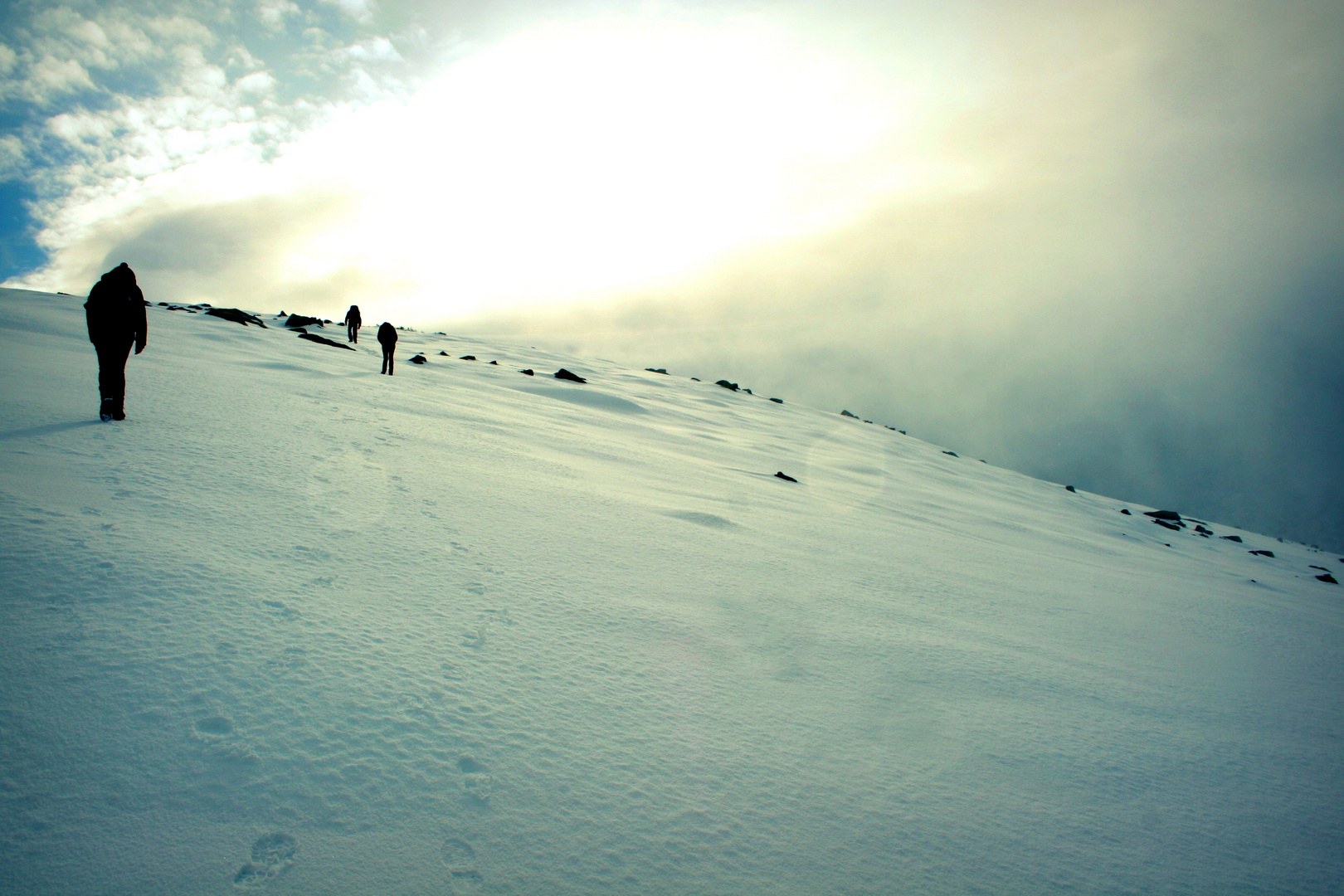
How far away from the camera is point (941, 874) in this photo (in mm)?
1663

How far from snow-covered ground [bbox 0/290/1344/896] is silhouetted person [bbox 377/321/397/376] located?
655 cm

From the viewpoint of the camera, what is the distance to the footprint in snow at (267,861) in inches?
51.7

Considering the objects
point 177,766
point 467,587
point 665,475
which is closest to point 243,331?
point 665,475

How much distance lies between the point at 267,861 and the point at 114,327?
573 cm

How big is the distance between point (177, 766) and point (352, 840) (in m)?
0.54

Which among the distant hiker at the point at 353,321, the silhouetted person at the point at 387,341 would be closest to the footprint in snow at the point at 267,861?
the silhouetted person at the point at 387,341

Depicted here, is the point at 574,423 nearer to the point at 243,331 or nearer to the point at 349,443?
the point at 349,443

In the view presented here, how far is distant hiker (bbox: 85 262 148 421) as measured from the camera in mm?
4535

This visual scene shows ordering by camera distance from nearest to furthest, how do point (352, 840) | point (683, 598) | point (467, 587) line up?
point (352, 840) < point (467, 587) < point (683, 598)

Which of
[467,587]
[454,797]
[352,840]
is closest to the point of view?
[352,840]

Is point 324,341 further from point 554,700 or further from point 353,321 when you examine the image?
point 554,700

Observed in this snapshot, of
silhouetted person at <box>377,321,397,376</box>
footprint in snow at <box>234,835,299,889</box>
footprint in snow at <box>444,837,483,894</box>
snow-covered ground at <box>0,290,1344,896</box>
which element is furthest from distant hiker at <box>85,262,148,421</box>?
silhouetted person at <box>377,321,397,376</box>

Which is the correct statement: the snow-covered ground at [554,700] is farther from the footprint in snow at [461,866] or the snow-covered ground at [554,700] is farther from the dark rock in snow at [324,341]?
the dark rock in snow at [324,341]

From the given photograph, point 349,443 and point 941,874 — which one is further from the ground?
point 349,443
